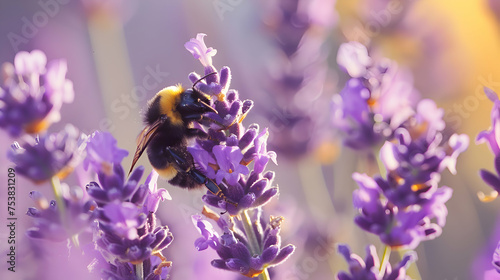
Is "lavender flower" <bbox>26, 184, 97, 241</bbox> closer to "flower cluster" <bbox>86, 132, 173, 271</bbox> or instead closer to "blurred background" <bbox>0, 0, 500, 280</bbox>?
"flower cluster" <bbox>86, 132, 173, 271</bbox>

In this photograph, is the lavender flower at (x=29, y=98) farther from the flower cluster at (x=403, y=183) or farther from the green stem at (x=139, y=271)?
the flower cluster at (x=403, y=183)

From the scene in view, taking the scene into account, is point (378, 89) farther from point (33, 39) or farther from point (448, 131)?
point (33, 39)

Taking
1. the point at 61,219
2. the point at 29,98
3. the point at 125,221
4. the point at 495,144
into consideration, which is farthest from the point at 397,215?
the point at 29,98

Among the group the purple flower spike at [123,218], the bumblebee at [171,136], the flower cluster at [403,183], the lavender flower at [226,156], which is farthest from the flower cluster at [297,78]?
the purple flower spike at [123,218]

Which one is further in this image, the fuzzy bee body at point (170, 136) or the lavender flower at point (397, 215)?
the fuzzy bee body at point (170, 136)

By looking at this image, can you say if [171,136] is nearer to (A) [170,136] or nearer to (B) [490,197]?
(A) [170,136]

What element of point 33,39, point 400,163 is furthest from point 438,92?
point 33,39

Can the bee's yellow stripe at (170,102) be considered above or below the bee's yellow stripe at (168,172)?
above
